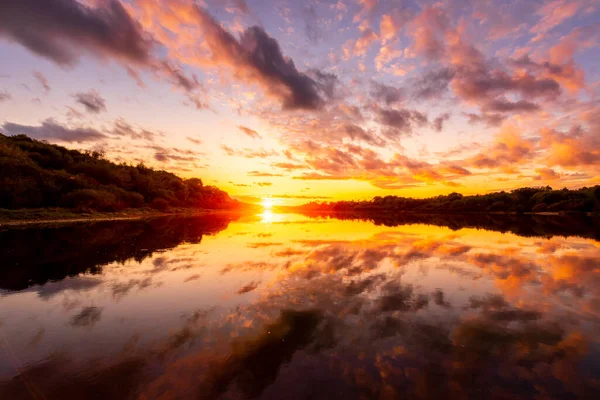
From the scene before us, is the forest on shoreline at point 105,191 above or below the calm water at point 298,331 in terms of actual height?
above

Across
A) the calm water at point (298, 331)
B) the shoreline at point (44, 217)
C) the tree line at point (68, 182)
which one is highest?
the tree line at point (68, 182)

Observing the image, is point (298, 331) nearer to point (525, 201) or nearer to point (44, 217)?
point (44, 217)

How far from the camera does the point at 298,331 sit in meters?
9.05

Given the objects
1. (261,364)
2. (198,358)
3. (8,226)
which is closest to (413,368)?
(261,364)

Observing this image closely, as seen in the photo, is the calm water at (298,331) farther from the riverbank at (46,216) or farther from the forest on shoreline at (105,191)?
the forest on shoreline at (105,191)

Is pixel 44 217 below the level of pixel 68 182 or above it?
below

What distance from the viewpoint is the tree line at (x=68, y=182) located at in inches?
1929

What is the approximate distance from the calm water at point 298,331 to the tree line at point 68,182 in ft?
137

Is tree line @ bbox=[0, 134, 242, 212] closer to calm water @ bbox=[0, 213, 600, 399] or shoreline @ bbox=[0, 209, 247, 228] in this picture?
shoreline @ bbox=[0, 209, 247, 228]

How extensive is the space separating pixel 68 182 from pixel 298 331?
69.0 metres

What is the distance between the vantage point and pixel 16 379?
6.47 metres

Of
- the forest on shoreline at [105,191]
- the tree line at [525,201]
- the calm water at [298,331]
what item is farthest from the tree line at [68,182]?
the tree line at [525,201]

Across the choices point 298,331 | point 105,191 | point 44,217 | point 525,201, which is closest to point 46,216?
point 44,217

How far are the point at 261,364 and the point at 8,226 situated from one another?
5079cm
